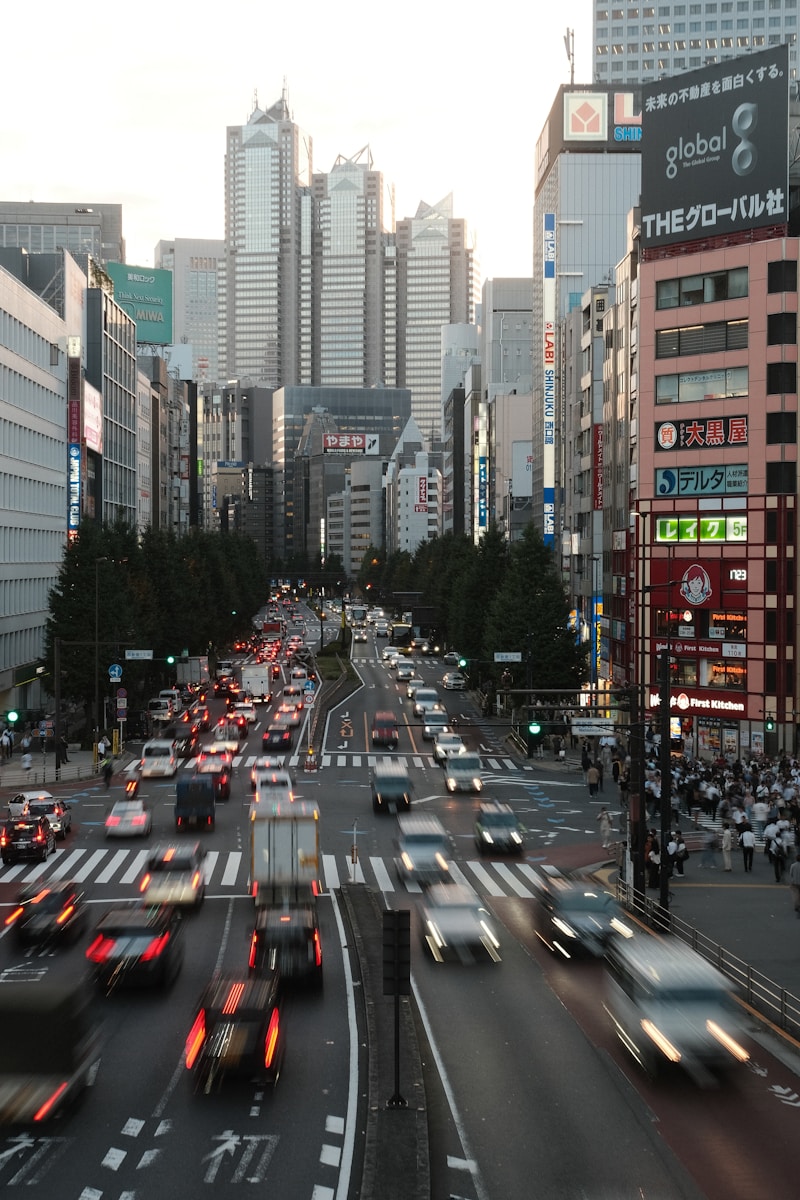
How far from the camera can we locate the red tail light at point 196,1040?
68.6 feet

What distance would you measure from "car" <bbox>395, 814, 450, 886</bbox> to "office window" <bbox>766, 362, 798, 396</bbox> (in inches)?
1368

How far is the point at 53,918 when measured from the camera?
98.7 ft

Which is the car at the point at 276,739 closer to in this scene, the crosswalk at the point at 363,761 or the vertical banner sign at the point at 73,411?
the crosswalk at the point at 363,761

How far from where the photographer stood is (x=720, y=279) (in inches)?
2682

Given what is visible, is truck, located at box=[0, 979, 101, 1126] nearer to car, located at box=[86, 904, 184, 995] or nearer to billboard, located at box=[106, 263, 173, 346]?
car, located at box=[86, 904, 184, 995]

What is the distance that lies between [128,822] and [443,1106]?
28.6 m

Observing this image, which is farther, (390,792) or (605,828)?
(390,792)

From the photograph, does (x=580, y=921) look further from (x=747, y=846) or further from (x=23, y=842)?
(x=23, y=842)

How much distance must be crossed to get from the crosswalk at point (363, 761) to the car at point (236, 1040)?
142 feet

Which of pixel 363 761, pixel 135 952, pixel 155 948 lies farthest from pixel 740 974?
pixel 363 761

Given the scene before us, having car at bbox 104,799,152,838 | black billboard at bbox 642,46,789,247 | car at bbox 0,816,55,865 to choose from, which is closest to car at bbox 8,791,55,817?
car at bbox 104,799,152,838

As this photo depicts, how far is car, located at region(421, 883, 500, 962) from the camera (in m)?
29.6

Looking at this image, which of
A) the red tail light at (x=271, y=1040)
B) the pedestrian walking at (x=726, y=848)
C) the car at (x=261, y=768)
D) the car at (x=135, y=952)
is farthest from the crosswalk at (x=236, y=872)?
the red tail light at (x=271, y=1040)

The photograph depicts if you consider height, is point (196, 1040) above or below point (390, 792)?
above
